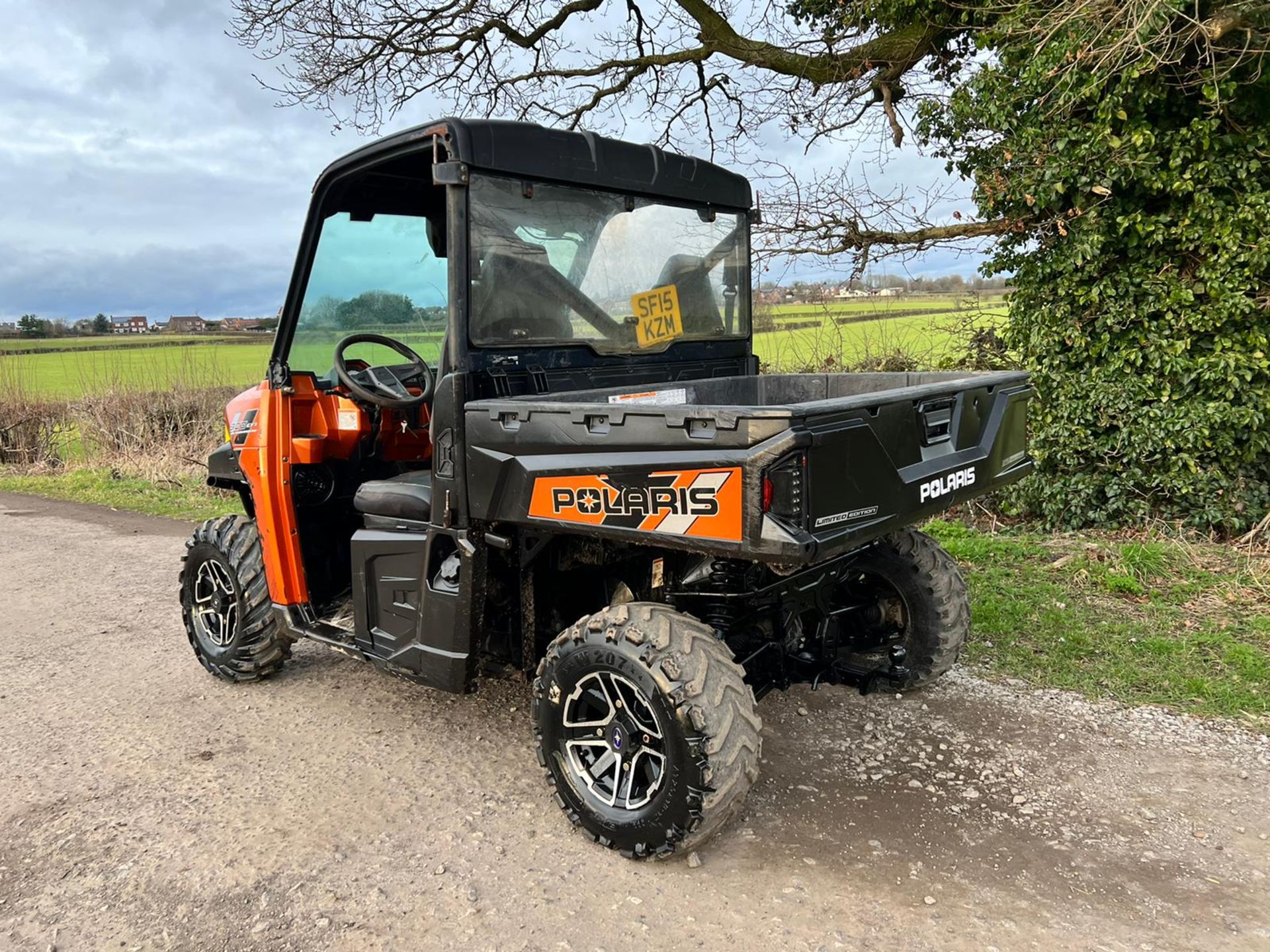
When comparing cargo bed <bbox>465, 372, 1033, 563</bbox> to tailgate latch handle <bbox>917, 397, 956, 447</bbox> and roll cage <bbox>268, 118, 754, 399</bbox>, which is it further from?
roll cage <bbox>268, 118, 754, 399</bbox>

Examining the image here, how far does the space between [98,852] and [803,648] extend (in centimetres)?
263

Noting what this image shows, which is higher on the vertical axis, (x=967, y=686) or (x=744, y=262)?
(x=744, y=262)

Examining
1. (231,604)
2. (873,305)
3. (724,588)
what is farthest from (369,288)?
(873,305)

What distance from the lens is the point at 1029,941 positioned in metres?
2.47

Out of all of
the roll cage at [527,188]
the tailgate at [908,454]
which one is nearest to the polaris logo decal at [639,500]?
the tailgate at [908,454]

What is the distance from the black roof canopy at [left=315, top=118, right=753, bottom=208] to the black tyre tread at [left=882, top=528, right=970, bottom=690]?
1670 mm

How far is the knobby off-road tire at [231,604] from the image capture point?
13.8 ft

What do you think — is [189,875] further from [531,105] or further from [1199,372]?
[531,105]

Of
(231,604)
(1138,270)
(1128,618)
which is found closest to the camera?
(231,604)

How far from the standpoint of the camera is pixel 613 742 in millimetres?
2920

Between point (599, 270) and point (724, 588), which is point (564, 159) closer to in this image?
point (599, 270)

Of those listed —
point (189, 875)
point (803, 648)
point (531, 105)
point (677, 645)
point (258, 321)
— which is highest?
point (531, 105)

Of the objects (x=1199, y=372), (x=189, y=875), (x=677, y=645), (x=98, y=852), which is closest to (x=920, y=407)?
(x=677, y=645)

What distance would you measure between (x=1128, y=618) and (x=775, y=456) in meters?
3.62
